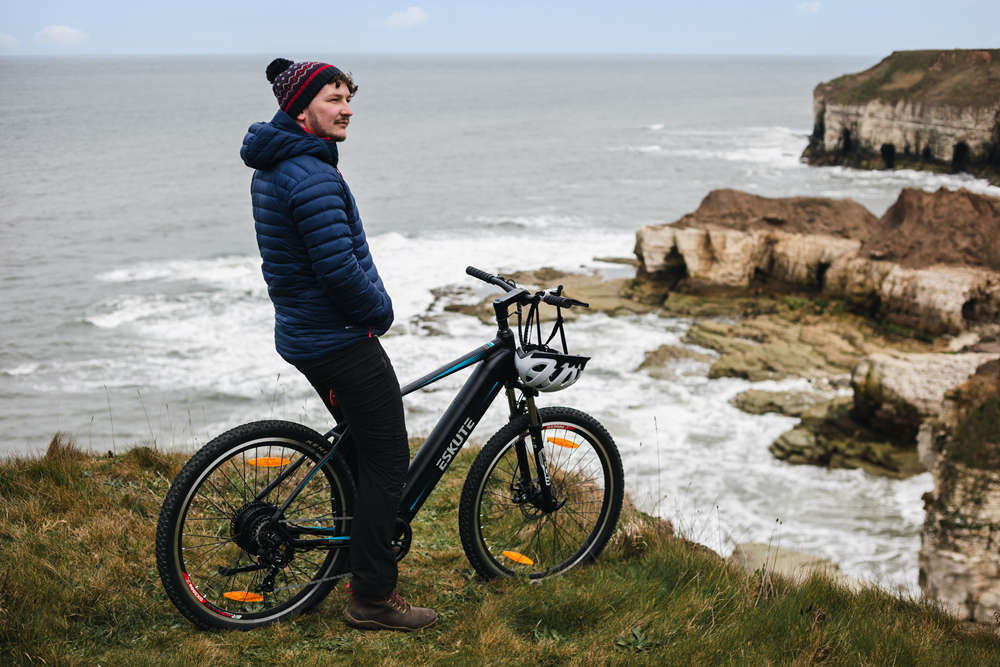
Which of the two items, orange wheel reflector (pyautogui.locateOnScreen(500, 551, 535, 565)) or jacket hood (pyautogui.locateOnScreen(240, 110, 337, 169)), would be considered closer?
jacket hood (pyautogui.locateOnScreen(240, 110, 337, 169))

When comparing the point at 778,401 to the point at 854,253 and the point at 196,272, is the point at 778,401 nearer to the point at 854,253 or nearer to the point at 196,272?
the point at 854,253

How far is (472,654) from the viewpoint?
350cm

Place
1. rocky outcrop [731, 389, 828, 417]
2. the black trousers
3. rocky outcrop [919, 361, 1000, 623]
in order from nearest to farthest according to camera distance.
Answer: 1. the black trousers
2. rocky outcrop [919, 361, 1000, 623]
3. rocky outcrop [731, 389, 828, 417]

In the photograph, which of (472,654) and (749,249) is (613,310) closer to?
(749,249)

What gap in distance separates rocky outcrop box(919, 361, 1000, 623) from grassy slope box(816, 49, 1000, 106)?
159ft

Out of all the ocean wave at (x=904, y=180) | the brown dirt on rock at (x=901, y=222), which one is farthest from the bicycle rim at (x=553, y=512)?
the ocean wave at (x=904, y=180)

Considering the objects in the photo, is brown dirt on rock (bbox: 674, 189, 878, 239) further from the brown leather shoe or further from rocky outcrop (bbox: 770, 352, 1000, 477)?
the brown leather shoe

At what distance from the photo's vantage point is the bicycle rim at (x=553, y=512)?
4.20 metres

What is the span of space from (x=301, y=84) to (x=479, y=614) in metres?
2.56

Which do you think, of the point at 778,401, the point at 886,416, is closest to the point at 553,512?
the point at 886,416

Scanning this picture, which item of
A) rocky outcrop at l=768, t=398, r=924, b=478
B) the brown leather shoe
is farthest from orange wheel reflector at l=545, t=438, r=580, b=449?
rocky outcrop at l=768, t=398, r=924, b=478

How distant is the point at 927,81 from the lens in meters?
53.2

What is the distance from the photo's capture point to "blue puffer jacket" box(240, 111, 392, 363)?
3.06 meters

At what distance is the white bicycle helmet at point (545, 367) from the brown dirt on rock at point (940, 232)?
721 inches
